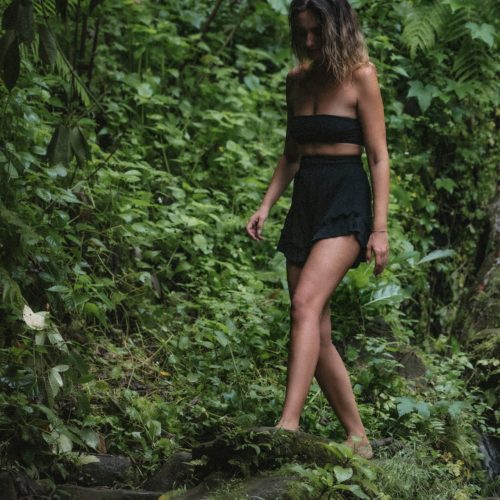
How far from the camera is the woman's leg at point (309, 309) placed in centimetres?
412

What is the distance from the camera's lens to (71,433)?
13.7 feet

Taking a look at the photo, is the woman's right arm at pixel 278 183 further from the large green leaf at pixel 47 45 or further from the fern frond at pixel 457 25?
the fern frond at pixel 457 25

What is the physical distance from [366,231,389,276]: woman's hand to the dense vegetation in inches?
37.0

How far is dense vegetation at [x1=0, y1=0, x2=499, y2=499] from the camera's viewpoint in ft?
14.3

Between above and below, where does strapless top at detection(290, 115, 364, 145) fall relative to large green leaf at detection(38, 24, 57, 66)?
below

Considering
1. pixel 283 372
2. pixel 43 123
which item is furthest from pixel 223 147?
pixel 283 372

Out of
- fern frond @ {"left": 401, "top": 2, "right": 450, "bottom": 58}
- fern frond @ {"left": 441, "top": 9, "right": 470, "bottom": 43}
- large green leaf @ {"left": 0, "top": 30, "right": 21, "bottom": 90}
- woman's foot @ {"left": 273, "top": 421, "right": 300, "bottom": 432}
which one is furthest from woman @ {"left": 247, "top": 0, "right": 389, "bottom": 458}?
fern frond @ {"left": 441, "top": 9, "right": 470, "bottom": 43}

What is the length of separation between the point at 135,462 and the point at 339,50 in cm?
233

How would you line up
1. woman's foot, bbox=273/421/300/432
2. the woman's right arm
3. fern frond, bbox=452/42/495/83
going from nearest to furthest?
woman's foot, bbox=273/421/300/432 → the woman's right arm → fern frond, bbox=452/42/495/83

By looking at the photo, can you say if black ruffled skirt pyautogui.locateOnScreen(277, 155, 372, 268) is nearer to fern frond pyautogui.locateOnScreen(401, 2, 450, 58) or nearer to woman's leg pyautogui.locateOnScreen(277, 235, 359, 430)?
woman's leg pyautogui.locateOnScreen(277, 235, 359, 430)

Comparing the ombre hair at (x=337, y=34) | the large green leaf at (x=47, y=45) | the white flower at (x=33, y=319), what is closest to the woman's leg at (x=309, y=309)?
the ombre hair at (x=337, y=34)

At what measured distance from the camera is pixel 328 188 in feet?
14.3

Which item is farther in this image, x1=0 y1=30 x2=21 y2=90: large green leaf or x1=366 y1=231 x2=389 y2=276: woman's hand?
x1=366 y1=231 x2=389 y2=276: woman's hand

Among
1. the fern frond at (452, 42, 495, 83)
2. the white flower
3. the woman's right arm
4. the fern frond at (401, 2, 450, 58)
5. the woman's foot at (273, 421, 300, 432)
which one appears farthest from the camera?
the fern frond at (452, 42, 495, 83)
